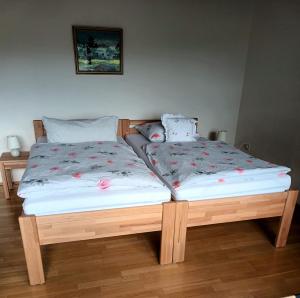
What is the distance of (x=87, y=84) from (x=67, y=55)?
1.19 feet

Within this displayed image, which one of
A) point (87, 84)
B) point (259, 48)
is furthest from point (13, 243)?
point (259, 48)

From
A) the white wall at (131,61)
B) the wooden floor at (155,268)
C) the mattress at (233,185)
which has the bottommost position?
the wooden floor at (155,268)

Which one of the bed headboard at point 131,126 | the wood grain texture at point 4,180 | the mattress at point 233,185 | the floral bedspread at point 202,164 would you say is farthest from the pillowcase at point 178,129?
the wood grain texture at point 4,180

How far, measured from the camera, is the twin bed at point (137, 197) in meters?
1.59

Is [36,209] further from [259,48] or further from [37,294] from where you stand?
[259,48]

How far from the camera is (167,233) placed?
178 cm

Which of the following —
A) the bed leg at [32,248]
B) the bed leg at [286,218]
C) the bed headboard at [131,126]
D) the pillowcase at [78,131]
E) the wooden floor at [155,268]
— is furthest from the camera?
the bed headboard at [131,126]

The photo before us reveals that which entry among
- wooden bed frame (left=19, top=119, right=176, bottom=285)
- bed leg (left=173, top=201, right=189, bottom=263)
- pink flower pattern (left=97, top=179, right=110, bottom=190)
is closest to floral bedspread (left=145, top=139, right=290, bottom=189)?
bed leg (left=173, top=201, right=189, bottom=263)

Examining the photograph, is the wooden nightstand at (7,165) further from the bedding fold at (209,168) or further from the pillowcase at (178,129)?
the pillowcase at (178,129)

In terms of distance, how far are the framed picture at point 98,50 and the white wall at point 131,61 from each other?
0.23 feet

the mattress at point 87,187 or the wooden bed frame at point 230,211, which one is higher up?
the mattress at point 87,187

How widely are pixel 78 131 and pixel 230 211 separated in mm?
1631

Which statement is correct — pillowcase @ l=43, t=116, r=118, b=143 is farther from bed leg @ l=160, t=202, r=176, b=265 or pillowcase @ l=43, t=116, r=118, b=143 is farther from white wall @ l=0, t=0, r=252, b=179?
bed leg @ l=160, t=202, r=176, b=265

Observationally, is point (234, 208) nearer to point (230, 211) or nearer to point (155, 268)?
point (230, 211)
